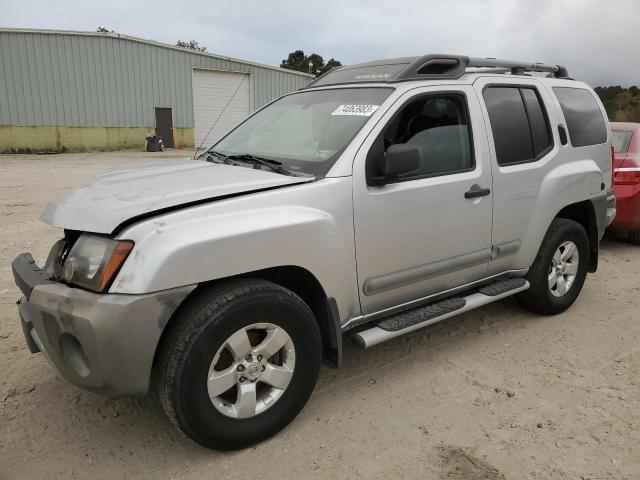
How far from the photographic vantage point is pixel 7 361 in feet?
11.2

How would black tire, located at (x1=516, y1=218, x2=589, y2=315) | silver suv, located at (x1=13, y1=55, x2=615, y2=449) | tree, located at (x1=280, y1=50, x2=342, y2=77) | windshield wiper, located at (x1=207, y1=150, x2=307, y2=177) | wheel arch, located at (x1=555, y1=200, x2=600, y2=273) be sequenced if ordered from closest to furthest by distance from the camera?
silver suv, located at (x1=13, y1=55, x2=615, y2=449)
windshield wiper, located at (x1=207, y1=150, x2=307, y2=177)
black tire, located at (x1=516, y1=218, x2=589, y2=315)
wheel arch, located at (x1=555, y1=200, x2=600, y2=273)
tree, located at (x1=280, y1=50, x2=342, y2=77)

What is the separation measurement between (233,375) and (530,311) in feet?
9.61

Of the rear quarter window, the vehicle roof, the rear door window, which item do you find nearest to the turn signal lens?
the rear door window

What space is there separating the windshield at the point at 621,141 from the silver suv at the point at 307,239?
2.74 m

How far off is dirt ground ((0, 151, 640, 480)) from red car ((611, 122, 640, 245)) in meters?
2.80

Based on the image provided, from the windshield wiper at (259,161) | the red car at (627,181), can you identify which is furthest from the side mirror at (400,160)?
the red car at (627,181)

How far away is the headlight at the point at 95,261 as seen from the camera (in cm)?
221

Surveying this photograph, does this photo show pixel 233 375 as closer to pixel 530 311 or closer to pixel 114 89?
pixel 530 311

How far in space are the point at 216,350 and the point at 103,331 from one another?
490 mm

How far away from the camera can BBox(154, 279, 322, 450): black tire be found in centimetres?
229

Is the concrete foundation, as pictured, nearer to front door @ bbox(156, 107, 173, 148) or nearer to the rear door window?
front door @ bbox(156, 107, 173, 148)

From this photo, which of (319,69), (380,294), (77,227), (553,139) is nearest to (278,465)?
(380,294)

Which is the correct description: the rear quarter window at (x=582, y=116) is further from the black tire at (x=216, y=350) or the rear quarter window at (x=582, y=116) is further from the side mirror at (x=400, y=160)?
the black tire at (x=216, y=350)

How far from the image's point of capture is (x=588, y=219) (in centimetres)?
453
